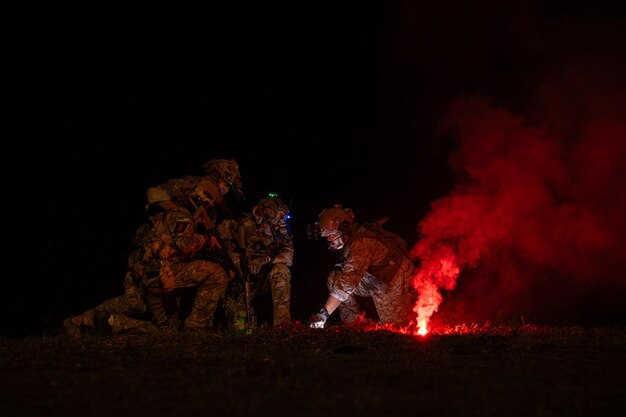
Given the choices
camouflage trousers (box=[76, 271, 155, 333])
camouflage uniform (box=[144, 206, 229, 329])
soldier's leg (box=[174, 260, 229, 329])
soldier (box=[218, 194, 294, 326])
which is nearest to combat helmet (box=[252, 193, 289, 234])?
soldier (box=[218, 194, 294, 326])

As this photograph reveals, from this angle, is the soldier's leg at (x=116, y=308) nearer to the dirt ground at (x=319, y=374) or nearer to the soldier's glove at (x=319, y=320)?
the dirt ground at (x=319, y=374)

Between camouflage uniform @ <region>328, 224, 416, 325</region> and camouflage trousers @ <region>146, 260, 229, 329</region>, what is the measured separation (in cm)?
173

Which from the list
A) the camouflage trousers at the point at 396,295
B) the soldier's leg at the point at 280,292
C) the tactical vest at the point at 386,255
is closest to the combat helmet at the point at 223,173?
the soldier's leg at the point at 280,292

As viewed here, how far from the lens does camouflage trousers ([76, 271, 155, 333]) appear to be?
11070 millimetres

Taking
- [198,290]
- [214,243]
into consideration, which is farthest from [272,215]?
[198,290]

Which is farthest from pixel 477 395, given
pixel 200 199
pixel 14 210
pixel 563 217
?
pixel 14 210

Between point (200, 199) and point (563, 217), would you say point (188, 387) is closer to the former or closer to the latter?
point (200, 199)

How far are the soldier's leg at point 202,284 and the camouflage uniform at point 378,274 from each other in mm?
1725

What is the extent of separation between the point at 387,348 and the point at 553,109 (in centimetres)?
735

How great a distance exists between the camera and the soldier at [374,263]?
1176 cm

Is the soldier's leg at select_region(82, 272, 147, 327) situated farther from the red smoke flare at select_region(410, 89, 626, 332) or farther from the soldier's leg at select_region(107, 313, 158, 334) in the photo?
the red smoke flare at select_region(410, 89, 626, 332)

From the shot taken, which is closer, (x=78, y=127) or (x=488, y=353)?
(x=488, y=353)

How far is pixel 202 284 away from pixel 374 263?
8.68 ft

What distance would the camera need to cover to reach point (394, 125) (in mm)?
18844
